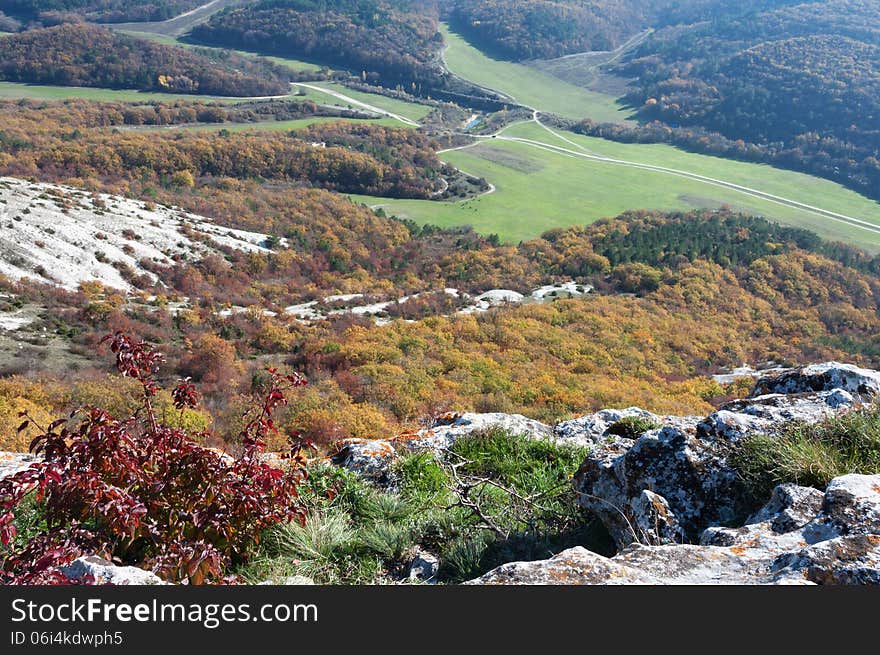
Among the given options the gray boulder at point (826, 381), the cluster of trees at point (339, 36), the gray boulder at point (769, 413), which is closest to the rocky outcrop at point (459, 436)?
the gray boulder at point (769, 413)

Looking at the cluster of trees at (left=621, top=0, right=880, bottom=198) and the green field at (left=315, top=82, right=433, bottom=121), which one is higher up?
the cluster of trees at (left=621, top=0, right=880, bottom=198)

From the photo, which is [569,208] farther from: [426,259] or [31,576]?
[31,576]

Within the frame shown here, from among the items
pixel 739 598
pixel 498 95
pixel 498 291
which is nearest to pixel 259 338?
pixel 498 291

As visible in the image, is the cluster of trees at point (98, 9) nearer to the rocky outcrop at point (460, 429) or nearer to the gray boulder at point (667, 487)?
the rocky outcrop at point (460, 429)

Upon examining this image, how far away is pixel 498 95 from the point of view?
127m

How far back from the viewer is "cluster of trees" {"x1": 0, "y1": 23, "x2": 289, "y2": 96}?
99.7 meters

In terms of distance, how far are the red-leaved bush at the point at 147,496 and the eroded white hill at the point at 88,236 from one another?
2829 cm

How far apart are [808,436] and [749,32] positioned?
603ft

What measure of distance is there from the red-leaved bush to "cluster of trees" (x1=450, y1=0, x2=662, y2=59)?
17001cm

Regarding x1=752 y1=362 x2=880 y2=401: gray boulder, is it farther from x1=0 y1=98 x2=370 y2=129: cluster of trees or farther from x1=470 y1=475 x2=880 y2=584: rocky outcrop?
x1=0 y1=98 x2=370 y2=129: cluster of trees

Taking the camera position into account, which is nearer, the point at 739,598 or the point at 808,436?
the point at 739,598

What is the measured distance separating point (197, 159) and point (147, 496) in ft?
212

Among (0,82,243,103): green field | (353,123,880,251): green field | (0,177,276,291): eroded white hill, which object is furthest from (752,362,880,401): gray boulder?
(0,82,243,103): green field

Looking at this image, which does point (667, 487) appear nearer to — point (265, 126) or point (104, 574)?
point (104, 574)
